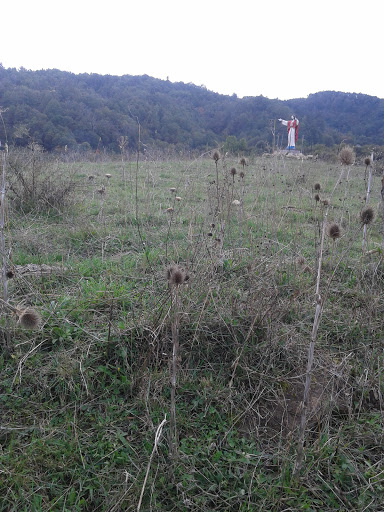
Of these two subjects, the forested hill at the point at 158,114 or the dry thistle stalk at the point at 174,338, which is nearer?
the dry thistle stalk at the point at 174,338

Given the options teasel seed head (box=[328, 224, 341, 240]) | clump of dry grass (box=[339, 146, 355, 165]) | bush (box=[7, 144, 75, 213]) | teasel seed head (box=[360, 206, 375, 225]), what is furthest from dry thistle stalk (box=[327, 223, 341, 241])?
bush (box=[7, 144, 75, 213])

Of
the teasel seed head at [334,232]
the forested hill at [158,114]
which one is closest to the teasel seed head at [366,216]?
the teasel seed head at [334,232]

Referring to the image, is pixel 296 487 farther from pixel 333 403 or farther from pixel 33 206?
pixel 33 206

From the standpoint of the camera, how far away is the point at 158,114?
117 feet

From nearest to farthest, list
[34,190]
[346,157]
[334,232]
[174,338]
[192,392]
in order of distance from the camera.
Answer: [174,338] < [334,232] < [192,392] < [346,157] < [34,190]

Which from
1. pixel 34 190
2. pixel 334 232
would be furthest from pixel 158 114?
pixel 334 232

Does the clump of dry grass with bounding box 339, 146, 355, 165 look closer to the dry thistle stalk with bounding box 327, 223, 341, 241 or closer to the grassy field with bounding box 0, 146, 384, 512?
the grassy field with bounding box 0, 146, 384, 512

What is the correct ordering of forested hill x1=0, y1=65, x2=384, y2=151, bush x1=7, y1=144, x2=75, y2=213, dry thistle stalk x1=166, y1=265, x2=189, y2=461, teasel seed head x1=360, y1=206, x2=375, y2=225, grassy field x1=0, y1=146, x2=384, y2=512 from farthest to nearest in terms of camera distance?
1. forested hill x1=0, y1=65, x2=384, y2=151
2. bush x1=7, y1=144, x2=75, y2=213
3. teasel seed head x1=360, y1=206, x2=375, y2=225
4. grassy field x1=0, y1=146, x2=384, y2=512
5. dry thistle stalk x1=166, y1=265, x2=189, y2=461

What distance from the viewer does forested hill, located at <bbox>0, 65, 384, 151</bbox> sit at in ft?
70.6

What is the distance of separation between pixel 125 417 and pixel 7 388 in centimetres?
73

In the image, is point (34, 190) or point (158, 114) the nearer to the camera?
point (34, 190)

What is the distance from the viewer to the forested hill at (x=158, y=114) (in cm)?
2153

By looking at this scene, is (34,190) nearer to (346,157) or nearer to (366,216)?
(346,157)

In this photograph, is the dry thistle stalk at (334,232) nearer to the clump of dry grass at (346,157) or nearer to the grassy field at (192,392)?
the grassy field at (192,392)
